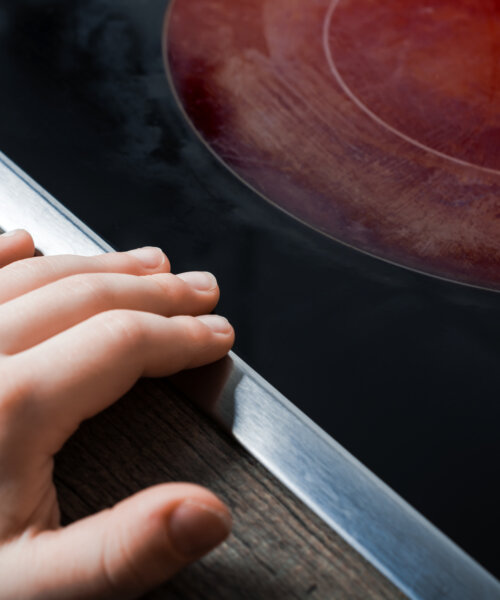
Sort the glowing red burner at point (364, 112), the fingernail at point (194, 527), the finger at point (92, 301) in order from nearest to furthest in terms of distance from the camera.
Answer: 1. the fingernail at point (194, 527)
2. the finger at point (92, 301)
3. the glowing red burner at point (364, 112)

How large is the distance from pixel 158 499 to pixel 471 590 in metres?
0.19

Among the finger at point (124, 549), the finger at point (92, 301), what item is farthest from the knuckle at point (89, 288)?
the finger at point (124, 549)

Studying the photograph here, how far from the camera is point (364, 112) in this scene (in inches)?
27.7

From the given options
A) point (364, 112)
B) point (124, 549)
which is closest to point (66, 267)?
point (124, 549)

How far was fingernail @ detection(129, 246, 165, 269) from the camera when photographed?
539mm

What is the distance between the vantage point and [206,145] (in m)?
0.68

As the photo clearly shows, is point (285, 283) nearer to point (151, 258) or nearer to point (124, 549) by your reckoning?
point (151, 258)

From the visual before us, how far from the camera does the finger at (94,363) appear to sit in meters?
0.39

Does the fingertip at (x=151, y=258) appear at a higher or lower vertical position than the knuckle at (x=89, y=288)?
lower

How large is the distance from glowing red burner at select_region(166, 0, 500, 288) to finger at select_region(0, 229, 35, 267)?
0.71ft

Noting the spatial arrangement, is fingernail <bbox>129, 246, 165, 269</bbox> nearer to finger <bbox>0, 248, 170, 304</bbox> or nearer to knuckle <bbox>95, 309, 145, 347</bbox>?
finger <bbox>0, 248, 170, 304</bbox>

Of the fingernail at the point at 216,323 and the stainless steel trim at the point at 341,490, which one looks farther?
the fingernail at the point at 216,323

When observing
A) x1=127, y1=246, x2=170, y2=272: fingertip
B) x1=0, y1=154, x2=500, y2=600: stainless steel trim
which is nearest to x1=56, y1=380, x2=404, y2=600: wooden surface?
x1=0, y1=154, x2=500, y2=600: stainless steel trim

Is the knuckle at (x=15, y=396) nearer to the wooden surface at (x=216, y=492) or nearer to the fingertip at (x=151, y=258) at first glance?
the wooden surface at (x=216, y=492)
